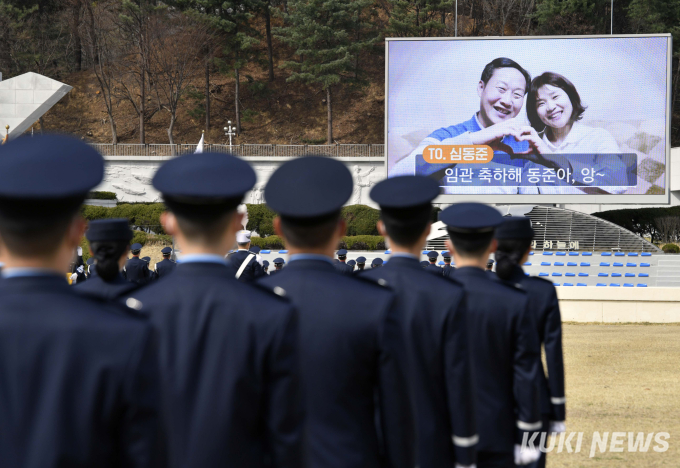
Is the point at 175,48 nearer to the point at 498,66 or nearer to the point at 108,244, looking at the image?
the point at 498,66

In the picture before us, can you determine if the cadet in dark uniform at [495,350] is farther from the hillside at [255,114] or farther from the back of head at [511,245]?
the hillside at [255,114]

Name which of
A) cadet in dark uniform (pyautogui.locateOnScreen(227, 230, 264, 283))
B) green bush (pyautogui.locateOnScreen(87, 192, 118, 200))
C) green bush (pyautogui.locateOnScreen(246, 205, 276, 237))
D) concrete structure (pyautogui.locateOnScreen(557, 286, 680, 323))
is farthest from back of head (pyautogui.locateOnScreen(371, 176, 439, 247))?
green bush (pyautogui.locateOnScreen(87, 192, 118, 200))

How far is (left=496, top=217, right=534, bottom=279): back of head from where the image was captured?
354cm

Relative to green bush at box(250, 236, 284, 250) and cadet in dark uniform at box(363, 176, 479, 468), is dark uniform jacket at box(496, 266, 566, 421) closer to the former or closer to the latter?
cadet in dark uniform at box(363, 176, 479, 468)

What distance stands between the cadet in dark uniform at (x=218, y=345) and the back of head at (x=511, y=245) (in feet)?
6.99

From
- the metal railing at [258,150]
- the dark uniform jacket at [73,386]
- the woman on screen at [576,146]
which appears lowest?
the dark uniform jacket at [73,386]

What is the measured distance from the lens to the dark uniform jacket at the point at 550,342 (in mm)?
3160

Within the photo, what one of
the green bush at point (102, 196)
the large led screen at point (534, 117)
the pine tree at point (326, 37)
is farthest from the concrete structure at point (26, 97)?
the pine tree at point (326, 37)

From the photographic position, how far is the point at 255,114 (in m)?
43.0

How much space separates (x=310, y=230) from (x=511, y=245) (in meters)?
1.91

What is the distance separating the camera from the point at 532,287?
3.31 meters

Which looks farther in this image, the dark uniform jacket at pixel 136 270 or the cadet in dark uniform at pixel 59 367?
the dark uniform jacket at pixel 136 270

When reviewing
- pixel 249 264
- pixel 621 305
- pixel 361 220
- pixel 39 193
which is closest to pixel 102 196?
pixel 361 220

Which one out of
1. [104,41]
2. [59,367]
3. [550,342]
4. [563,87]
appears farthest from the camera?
[104,41]
